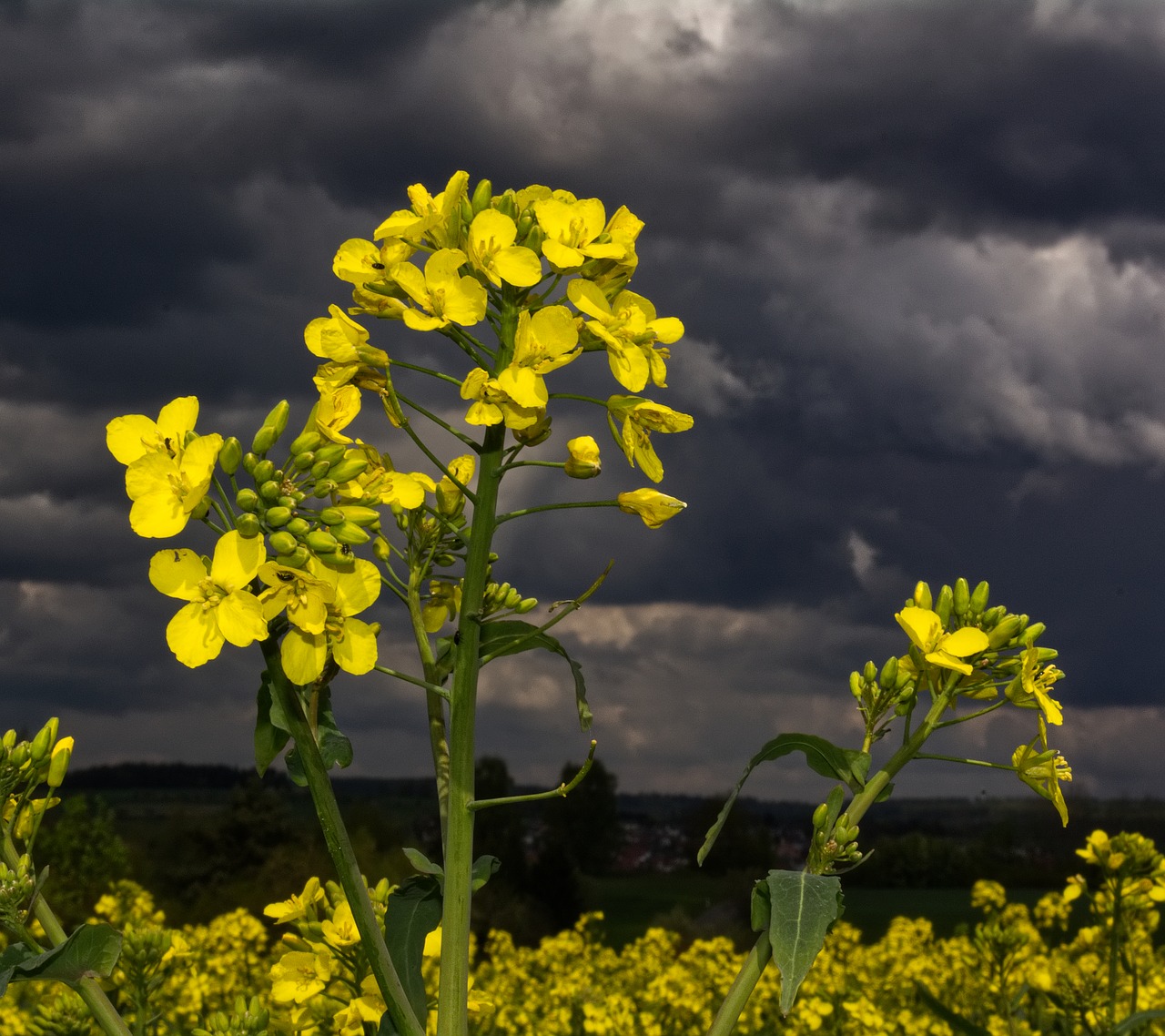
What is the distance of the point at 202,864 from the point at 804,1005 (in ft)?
118

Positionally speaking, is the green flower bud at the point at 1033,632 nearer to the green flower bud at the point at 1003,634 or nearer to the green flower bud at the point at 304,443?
the green flower bud at the point at 1003,634

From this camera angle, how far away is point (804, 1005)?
7605 millimetres

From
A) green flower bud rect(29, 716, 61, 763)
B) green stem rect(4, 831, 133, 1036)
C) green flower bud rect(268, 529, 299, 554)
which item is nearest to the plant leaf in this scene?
green flower bud rect(268, 529, 299, 554)

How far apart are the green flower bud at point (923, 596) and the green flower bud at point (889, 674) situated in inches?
7.9

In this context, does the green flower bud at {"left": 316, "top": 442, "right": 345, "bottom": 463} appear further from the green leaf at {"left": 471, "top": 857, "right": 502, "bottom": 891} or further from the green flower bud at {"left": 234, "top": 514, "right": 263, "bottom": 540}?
the green leaf at {"left": 471, "top": 857, "right": 502, "bottom": 891}

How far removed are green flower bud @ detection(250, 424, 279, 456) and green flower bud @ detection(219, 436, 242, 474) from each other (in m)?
0.04

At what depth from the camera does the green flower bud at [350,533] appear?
2.09 metres

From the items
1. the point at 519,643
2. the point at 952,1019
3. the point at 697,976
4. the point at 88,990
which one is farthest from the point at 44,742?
the point at 697,976

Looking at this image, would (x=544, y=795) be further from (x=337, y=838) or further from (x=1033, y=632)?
(x=1033, y=632)

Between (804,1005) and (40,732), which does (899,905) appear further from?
(40,732)

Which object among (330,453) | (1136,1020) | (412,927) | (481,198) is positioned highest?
(481,198)

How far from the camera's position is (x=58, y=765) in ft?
9.03

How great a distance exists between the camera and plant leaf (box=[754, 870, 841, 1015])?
2.08 m

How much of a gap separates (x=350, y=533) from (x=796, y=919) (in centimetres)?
110
